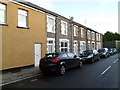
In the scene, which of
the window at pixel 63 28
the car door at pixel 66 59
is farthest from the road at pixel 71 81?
the window at pixel 63 28

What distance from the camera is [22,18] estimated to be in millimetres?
18188

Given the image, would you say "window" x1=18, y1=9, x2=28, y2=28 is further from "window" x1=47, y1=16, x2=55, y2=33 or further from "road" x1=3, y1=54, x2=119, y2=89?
"road" x1=3, y1=54, x2=119, y2=89

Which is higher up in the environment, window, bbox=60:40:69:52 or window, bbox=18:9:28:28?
window, bbox=18:9:28:28

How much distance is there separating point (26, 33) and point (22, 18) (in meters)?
1.24

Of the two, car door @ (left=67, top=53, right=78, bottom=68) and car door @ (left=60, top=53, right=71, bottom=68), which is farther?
car door @ (left=67, top=53, right=78, bottom=68)

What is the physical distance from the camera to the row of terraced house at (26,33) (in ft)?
52.0

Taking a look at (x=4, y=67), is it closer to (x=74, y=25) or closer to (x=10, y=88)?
(x=10, y=88)

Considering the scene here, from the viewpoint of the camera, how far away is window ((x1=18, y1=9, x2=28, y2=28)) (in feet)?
58.3

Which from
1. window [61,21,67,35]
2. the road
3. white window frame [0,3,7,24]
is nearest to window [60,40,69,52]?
window [61,21,67,35]

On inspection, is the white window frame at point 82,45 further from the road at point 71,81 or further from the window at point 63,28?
the road at point 71,81

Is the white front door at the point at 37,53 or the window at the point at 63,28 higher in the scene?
the window at the point at 63,28

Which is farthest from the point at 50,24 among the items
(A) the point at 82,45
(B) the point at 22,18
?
(A) the point at 82,45

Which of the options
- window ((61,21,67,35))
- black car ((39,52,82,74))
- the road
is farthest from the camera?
window ((61,21,67,35))

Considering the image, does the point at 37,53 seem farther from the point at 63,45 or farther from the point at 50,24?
the point at 63,45
